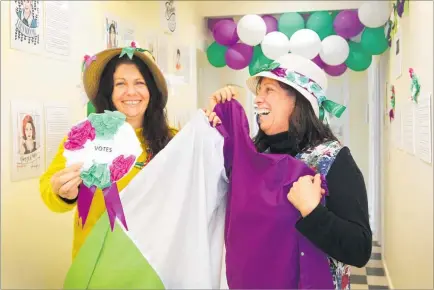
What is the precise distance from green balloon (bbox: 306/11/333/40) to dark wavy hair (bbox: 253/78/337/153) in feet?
11.1

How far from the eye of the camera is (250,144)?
1.56 metres

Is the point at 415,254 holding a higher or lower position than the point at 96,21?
lower

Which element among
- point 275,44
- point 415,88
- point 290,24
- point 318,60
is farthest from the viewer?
point 318,60

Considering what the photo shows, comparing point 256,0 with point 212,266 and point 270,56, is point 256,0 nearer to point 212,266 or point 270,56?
point 270,56

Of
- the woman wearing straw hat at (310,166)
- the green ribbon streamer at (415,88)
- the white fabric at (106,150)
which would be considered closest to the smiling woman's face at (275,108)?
the woman wearing straw hat at (310,166)

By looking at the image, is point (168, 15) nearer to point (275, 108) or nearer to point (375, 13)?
point (375, 13)

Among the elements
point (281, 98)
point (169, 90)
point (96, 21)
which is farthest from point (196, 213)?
point (96, 21)

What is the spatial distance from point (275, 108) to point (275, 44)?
310cm

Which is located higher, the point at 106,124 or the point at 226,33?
the point at 226,33

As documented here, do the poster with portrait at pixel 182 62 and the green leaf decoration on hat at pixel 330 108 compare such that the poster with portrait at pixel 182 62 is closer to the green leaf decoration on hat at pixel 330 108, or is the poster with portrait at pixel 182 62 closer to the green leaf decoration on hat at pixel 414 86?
the green leaf decoration on hat at pixel 414 86

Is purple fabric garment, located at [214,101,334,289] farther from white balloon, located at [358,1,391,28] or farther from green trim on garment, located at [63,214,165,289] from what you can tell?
white balloon, located at [358,1,391,28]

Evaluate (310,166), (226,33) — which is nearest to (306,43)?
(226,33)

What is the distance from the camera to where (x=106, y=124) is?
4.94ft

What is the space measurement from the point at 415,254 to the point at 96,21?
2.51 meters
